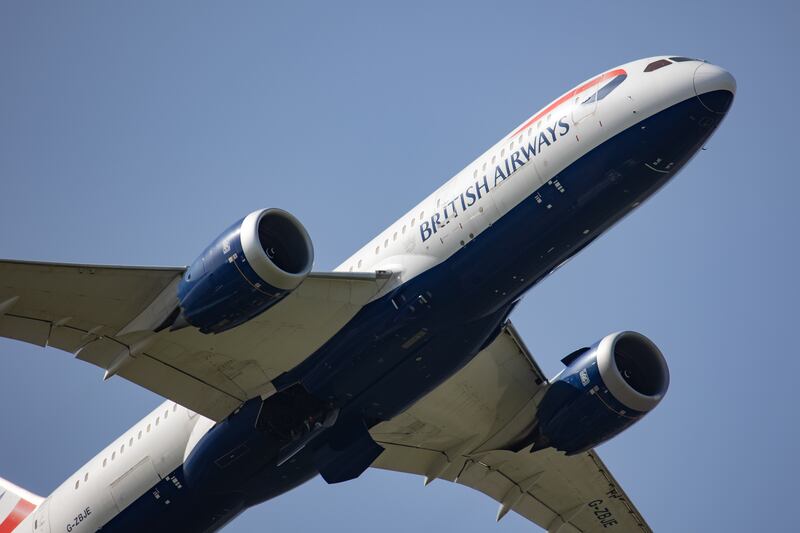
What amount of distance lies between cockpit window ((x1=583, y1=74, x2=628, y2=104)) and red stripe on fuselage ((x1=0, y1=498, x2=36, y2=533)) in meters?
17.1

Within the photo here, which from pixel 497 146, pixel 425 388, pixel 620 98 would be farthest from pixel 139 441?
pixel 620 98

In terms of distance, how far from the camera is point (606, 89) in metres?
27.4

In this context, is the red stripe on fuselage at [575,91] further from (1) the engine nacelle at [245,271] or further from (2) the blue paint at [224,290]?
(2) the blue paint at [224,290]

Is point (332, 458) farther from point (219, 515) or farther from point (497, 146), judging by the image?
point (497, 146)

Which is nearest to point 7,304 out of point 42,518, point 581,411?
point 42,518

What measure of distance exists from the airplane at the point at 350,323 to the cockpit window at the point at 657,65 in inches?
1.7

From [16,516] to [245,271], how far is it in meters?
11.3

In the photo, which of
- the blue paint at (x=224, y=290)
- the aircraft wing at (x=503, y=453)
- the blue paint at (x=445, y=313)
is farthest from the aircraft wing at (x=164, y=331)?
the aircraft wing at (x=503, y=453)

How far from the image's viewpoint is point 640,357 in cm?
3158

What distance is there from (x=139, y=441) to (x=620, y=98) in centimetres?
1370

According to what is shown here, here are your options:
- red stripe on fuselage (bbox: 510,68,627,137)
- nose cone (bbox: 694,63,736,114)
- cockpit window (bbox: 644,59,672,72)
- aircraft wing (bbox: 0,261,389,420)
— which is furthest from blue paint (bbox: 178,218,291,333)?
nose cone (bbox: 694,63,736,114)

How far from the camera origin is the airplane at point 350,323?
87.4ft

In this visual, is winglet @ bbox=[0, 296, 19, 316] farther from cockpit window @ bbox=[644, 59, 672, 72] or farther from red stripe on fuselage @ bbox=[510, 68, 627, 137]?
cockpit window @ bbox=[644, 59, 672, 72]

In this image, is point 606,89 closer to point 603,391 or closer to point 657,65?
point 657,65
